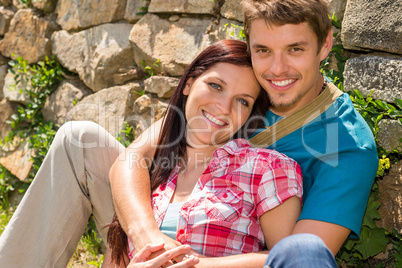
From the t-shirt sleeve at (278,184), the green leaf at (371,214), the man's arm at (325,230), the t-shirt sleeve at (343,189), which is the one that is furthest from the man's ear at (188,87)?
the green leaf at (371,214)

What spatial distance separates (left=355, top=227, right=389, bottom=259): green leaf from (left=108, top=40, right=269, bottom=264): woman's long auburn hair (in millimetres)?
757

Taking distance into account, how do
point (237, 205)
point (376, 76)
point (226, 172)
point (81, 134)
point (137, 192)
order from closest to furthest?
point (237, 205) → point (226, 172) → point (137, 192) → point (376, 76) → point (81, 134)

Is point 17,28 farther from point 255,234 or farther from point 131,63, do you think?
point 255,234

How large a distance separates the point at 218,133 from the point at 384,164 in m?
0.81

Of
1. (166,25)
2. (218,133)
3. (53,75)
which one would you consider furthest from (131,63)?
(218,133)

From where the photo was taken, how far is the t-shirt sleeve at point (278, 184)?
5.38 ft

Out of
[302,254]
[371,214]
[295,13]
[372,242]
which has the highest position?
[295,13]

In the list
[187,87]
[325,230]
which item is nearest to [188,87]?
[187,87]

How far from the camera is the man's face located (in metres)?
1.89

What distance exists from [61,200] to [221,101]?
935mm

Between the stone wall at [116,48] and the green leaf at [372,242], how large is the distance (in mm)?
69

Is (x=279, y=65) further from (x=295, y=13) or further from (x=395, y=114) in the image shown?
(x=395, y=114)

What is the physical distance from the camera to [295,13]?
1859 millimetres

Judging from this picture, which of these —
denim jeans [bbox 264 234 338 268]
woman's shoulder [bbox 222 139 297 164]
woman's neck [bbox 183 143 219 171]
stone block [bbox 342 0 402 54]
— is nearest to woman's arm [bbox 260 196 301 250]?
woman's shoulder [bbox 222 139 297 164]
